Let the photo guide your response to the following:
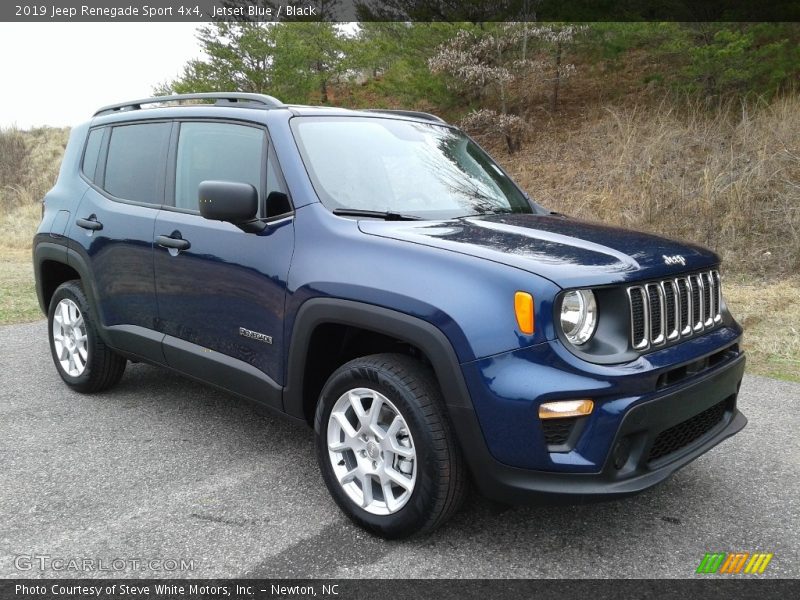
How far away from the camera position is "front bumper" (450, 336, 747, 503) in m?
2.50

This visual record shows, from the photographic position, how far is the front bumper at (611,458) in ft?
8.21

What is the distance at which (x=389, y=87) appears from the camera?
737 inches

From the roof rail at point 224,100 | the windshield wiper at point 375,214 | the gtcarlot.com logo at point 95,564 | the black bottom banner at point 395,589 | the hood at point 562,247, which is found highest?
the roof rail at point 224,100

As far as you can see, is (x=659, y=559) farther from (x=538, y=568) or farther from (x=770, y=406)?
(x=770, y=406)

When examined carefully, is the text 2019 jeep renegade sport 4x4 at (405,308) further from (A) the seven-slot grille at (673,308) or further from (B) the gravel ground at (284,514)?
(B) the gravel ground at (284,514)

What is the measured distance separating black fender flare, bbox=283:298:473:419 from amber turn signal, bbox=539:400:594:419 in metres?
0.28

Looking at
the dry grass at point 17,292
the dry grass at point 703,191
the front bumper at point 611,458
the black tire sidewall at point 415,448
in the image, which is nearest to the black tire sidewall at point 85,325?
the black tire sidewall at point 415,448

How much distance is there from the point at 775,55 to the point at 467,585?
14068mm

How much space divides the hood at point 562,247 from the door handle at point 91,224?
217 centimetres

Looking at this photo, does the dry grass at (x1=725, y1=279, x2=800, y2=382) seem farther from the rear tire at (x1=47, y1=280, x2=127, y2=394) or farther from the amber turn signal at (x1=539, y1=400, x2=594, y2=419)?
the rear tire at (x1=47, y1=280, x2=127, y2=394)

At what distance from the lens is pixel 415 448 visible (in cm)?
272

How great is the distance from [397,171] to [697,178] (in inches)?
363

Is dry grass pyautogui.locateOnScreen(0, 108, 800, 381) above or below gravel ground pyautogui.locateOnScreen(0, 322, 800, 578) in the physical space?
above

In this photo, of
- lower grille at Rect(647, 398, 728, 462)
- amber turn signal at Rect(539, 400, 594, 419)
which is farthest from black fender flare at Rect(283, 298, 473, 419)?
lower grille at Rect(647, 398, 728, 462)
